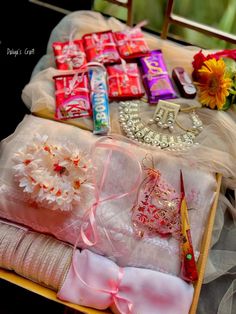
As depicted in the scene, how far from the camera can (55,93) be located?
51.9 inches

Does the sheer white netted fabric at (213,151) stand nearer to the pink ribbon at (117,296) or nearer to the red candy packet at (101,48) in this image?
the red candy packet at (101,48)

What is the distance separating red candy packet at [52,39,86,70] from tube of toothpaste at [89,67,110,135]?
75mm

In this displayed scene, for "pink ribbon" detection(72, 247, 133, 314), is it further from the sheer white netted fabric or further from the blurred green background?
the blurred green background

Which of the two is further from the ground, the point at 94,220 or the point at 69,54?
the point at 69,54

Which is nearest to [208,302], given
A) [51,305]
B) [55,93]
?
[51,305]

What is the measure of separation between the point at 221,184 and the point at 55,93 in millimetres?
631

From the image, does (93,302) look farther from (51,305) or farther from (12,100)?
(12,100)

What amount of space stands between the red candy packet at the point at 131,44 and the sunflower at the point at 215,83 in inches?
9.5

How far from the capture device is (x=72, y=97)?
51.1 inches

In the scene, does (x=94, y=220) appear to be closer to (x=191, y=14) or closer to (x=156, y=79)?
(x=156, y=79)

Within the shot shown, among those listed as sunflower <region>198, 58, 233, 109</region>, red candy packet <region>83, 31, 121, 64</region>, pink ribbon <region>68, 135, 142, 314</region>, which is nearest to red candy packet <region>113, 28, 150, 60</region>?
red candy packet <region>83, 31, 121, 64</region>

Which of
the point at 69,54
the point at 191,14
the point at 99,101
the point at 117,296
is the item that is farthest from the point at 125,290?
the point at 191,14

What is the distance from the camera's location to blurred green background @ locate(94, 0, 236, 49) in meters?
1.61

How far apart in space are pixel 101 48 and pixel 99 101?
247mm
